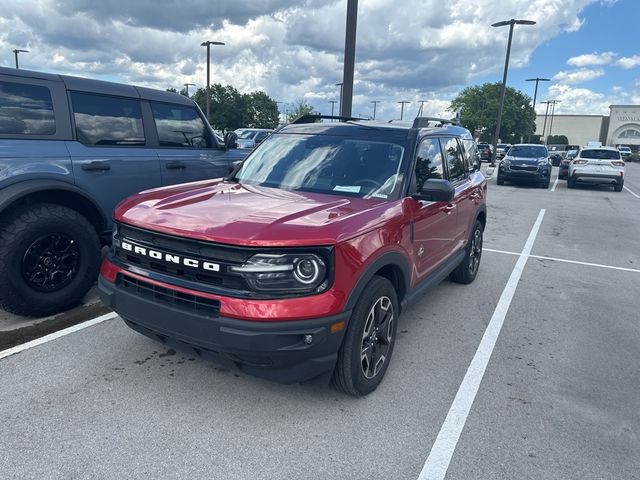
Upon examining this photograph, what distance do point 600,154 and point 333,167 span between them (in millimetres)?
19055

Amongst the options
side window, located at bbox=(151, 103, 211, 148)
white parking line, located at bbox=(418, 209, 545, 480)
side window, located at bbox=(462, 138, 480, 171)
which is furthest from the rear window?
side window, located at bbox=(151, 103, 211, 148)

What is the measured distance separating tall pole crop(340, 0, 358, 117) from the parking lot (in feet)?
18.3

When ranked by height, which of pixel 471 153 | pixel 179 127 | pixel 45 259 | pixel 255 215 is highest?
pixel 179 127

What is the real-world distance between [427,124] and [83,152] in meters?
3.24

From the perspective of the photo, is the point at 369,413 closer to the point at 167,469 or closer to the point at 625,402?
the point at 167,469

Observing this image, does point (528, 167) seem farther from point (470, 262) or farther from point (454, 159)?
point (454, 159)

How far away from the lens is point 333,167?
12.6 ft

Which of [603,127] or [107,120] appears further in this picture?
[603,127]

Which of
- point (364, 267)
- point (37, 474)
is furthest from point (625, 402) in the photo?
point (37, 474)

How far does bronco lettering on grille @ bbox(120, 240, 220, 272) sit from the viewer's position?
8.82ft

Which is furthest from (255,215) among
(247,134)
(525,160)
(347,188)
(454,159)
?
(247,134)

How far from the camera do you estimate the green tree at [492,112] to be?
2692 inches

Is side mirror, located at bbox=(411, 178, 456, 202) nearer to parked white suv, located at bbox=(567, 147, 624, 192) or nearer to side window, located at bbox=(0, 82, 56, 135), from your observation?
side window, located at bbox=(0, 82, 56, 135)

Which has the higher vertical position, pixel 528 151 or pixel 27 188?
pixel 528 151
